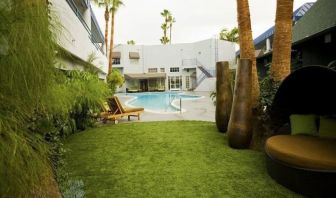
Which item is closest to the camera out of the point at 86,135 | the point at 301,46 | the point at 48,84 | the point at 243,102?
the point at 48,84

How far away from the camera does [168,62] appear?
4134cm

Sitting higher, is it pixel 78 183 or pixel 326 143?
pixel 326 143

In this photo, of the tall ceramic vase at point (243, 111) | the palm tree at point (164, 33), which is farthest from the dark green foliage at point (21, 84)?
the palm tree at point (164, 33)

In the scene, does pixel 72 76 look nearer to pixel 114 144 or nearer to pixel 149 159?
pixel 114 144

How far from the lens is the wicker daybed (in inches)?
153

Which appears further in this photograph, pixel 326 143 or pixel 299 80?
pixel 299 80

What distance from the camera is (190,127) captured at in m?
9.20

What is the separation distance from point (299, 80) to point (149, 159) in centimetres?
316

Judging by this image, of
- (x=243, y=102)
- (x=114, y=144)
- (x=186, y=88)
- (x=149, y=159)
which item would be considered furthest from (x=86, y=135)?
(x=186, y=88)

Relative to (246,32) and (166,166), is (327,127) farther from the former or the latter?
(246,32)

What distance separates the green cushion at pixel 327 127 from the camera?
4.98 metres

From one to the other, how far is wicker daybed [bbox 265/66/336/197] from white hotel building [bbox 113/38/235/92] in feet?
109

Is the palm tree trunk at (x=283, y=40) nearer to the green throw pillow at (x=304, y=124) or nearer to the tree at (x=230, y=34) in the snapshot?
the green throw pillow at (x=304, y=124)

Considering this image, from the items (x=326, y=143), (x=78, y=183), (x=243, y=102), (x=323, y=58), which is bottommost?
(x=78, y=183)
